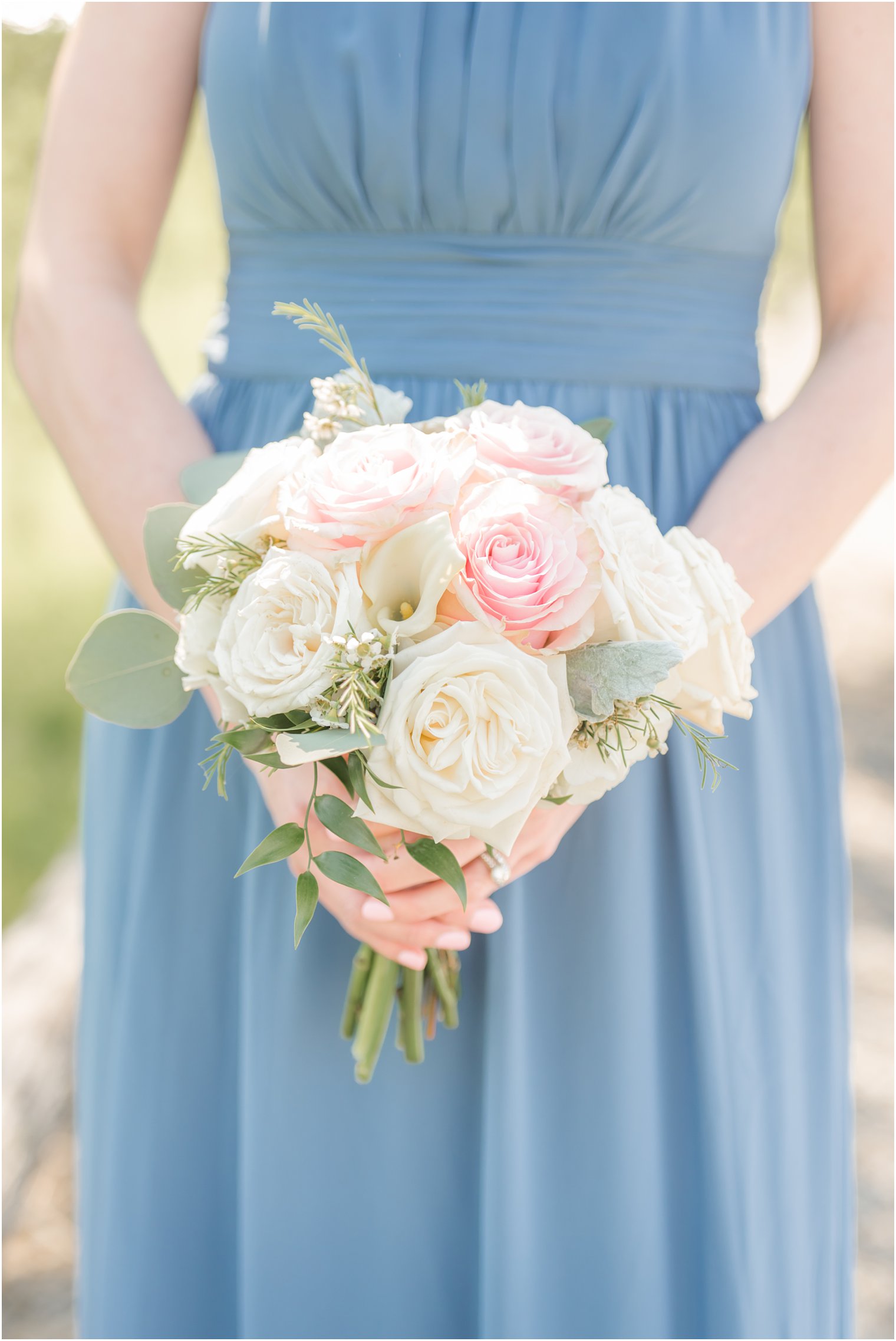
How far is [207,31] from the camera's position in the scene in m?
1.35

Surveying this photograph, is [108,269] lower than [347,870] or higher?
higher

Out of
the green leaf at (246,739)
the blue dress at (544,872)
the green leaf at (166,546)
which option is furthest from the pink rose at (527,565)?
the blue dress at (544,872)

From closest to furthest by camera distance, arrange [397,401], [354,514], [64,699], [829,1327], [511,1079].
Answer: [354,514] < [397,401] < [511,1079] < [829,1327] < [64,699]

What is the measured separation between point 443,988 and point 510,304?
0.82m

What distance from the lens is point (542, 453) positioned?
0.93 meters

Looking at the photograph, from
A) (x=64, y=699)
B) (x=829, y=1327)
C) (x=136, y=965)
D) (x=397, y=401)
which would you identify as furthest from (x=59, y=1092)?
(x=64, y=699)

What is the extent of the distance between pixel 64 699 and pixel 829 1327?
17.4ft

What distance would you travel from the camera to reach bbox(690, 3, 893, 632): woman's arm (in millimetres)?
1226

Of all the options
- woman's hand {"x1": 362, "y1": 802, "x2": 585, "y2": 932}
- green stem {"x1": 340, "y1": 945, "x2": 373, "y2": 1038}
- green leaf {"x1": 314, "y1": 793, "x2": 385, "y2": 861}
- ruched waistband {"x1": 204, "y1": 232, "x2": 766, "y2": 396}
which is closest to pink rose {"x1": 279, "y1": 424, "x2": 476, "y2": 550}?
green leaf {"x1": 314, "y1": 793, "x2": 385, "y2": 861}

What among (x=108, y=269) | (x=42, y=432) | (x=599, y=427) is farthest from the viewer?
(x=42, y=432)

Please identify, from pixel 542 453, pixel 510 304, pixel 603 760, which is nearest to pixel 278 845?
pixel 603 760

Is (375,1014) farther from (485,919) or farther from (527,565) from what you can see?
(527,565)

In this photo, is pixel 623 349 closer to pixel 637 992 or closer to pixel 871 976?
pixel 637 992

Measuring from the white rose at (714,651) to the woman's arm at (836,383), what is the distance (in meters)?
0.24
